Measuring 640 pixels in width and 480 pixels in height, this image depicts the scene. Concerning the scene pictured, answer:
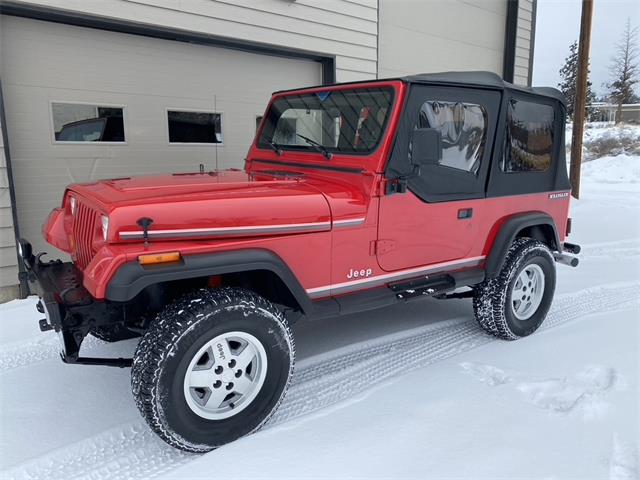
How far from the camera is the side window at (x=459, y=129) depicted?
323 cm

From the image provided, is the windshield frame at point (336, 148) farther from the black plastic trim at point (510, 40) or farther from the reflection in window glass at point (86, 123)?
the black plastic trim at point (510, 40)

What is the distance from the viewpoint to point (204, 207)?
245 cm

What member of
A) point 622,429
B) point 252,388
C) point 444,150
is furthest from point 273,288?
point 622,429

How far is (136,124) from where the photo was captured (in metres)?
5.57

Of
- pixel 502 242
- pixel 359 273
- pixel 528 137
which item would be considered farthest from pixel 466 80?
pixel 359 273

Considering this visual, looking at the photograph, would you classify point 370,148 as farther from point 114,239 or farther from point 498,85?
point 114,239

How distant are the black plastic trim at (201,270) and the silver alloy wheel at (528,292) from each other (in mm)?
1945

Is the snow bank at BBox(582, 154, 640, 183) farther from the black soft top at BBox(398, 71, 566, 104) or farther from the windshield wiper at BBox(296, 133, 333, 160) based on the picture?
the windshield wiper at BBox(296, 133, 333, 160)

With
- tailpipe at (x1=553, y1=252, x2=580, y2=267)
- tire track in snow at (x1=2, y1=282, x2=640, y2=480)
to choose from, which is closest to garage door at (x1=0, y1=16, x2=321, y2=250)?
tire track in snow at (x1=2, y1=282, x2=640, y2=480)

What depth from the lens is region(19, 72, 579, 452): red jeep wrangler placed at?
92.0 inches

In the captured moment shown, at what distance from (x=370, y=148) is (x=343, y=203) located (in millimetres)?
431

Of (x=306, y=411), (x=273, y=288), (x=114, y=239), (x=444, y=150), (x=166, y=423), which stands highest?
(x=444, y=150)

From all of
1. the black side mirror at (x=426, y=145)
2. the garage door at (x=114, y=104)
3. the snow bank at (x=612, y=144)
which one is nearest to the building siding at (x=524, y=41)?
the garage door at (x=114, y=104)

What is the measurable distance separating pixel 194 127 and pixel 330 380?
3.97 metres
